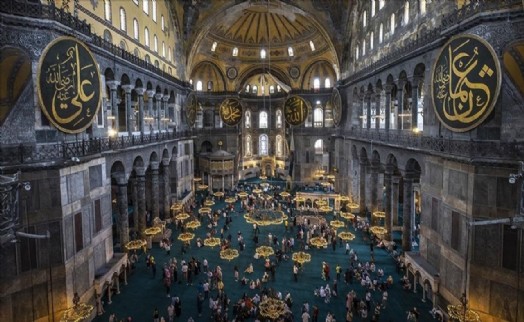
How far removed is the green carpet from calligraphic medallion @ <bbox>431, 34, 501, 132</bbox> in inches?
256

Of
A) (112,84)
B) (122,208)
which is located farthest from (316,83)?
(122,208)

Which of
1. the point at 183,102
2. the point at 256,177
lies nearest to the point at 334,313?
the point at 183,102

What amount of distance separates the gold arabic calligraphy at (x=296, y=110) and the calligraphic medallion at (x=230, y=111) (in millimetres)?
5363

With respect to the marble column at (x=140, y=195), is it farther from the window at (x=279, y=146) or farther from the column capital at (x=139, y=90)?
the window at (x=279, y=146)

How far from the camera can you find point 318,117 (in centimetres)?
3488

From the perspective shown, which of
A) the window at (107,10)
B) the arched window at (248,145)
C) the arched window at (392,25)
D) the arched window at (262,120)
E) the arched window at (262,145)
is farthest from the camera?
the arched window at (262,145)

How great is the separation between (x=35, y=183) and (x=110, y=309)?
546 cm

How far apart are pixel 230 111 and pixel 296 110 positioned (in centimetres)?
623

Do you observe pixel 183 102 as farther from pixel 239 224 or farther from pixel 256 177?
pixel 256 177

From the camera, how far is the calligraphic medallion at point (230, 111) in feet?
85.0

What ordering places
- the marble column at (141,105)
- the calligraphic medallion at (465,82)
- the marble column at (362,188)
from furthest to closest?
the marble column at (362,188) < the marble column at (141,105) < the calligraphic medallion at (465,82)

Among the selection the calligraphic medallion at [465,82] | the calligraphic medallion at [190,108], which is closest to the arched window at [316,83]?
the calligraphic medallion at [190,108]

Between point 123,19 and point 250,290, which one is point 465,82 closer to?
point 250,290

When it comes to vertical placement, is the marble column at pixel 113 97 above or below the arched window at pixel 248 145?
above
